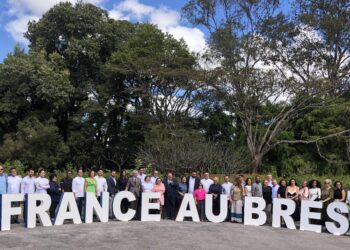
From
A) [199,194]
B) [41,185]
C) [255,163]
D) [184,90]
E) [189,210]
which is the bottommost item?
[189,210]

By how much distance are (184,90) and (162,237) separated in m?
21.4

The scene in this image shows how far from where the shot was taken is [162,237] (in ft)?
34.8

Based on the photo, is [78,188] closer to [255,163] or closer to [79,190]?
[79,190]

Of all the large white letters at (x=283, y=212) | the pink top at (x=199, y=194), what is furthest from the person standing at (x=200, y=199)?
the large white letters at (x=283, y=212)

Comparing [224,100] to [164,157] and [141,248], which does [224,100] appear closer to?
[164,157]

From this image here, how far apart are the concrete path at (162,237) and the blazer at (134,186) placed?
1.36 metres

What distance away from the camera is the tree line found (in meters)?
30.5

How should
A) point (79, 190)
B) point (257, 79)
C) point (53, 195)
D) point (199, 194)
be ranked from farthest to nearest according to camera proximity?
1. point (257, 79)
2. point (199, 194)
3. point (79, 190)
4. point (53, 195)

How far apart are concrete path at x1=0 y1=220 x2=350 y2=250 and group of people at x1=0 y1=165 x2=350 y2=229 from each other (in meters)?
1.08

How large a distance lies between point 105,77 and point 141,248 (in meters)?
26.6

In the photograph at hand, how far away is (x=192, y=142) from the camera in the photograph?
2622cm

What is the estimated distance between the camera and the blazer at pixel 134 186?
547 inches

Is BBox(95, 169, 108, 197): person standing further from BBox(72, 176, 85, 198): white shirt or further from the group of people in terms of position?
BBox(72, 176, 85, 198): white shirt

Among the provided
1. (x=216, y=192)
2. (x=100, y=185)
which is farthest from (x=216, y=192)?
(x=100, y=185)
